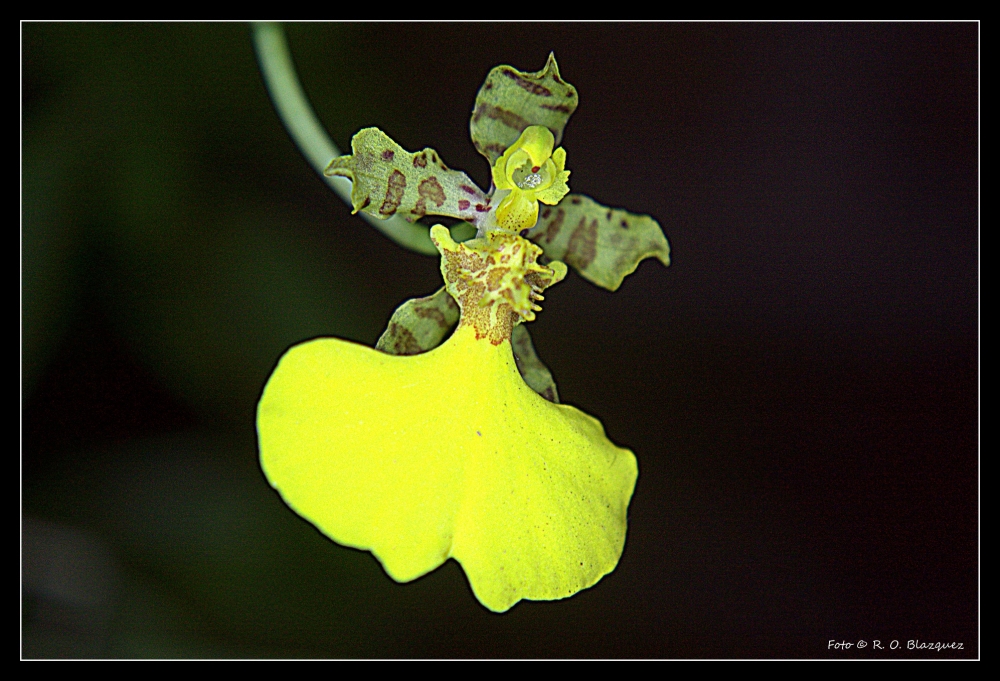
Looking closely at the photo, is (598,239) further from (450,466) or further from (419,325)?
(450,466)

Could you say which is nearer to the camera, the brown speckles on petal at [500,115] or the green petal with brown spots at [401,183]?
the green petal with brown spots at [401,183]

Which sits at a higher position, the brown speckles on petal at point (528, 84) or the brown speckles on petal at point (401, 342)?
the brown speckles on petal at point (528, 84)

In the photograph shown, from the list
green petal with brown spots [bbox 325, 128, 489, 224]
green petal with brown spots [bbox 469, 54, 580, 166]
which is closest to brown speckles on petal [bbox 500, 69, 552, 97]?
green petal with brown spots [bbox 469, 54, 580, 166]

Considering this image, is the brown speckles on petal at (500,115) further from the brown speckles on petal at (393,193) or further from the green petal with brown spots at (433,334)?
the green petal with brown spots at (433,334)

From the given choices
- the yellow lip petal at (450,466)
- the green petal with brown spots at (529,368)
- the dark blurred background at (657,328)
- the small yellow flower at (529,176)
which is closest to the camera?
the yellow lip petal at (450,466)

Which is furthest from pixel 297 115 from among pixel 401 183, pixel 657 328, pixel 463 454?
pixel 657 328

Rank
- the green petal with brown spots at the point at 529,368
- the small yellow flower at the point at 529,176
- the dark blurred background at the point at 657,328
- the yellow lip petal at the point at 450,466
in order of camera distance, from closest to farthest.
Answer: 1. the yellow lip petal at the point at 450,466
2. the small yellow flower at the point at 529,176
3. the green petal with brown spots at the point at 529,368
4. the dark blurred background at the point at 657,328

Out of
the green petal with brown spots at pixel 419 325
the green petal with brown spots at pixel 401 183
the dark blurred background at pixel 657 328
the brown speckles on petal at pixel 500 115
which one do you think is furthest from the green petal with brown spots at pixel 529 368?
the dark blurred background at pixel 657 328

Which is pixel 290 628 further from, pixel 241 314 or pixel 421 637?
pixel 241 314
